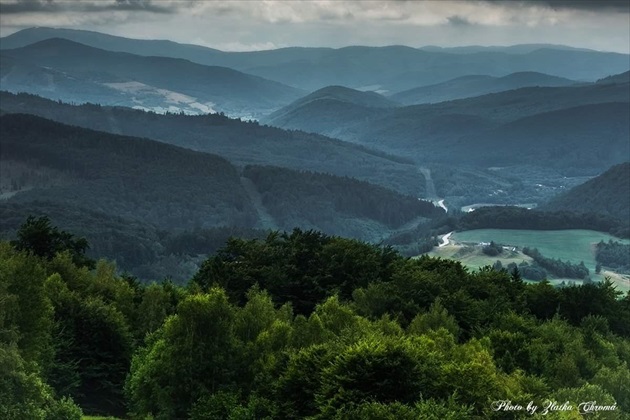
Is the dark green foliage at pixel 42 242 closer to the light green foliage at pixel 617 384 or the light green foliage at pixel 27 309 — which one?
the light green foliage at pixel 27 309

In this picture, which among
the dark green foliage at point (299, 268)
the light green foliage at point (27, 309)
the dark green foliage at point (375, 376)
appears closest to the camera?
the dark green foliage at point (375, 376)

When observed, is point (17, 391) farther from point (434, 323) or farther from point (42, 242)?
point (42, 242)

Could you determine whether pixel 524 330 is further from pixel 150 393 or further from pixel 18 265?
pixel 18 265

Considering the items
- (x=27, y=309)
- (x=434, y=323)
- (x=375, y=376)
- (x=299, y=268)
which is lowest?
(x=299, y=268)

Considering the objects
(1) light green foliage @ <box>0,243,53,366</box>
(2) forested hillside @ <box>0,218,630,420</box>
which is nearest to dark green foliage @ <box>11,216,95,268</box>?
(2) forested hillside @ <box>0,218,630,420</box>

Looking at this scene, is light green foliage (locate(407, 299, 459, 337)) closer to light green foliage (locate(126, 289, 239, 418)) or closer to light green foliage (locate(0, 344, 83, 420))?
light green foliage (locate(126, 289, 239, 418))

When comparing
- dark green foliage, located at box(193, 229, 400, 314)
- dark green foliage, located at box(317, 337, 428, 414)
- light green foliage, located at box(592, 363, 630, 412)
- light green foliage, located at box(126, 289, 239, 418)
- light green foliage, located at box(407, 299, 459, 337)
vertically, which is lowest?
dark green foliage, located at box(193, 229, 400, 314)

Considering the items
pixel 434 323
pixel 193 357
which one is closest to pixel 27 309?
pixel 193 357

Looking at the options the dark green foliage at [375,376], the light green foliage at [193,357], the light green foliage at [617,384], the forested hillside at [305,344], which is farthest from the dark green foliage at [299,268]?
the dark green foliage at [375,376]
